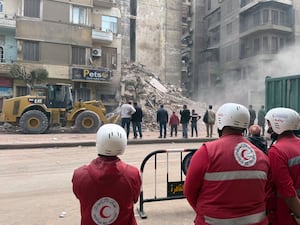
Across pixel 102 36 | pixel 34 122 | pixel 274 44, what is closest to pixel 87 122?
pixel 34 122

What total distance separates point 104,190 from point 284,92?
23.6 ft

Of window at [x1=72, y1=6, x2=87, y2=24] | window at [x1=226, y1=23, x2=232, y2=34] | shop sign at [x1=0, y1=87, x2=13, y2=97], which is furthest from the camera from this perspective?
window at [x1=226, y1=23, x2=232, y2=34]

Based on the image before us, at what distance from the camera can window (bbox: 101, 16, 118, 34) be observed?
3036 centimetres

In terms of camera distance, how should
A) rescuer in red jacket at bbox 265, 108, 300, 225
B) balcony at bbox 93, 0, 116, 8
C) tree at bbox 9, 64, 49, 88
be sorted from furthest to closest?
balcony at bbox 93, 0, 116, 8, tree at bbox 9, 64, 49, 88, rescuer in red jacket at bbox 265, 108, 300, 225

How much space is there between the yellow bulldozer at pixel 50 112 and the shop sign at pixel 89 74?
375 inches

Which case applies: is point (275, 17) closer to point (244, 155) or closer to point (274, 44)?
point (274, 44)

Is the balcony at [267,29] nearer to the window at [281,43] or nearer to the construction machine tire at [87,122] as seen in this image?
the window at [281,43]

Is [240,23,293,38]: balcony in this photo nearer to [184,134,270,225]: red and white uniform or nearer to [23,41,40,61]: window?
[23,41,40,61]: window

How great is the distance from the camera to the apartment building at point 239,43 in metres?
36.3

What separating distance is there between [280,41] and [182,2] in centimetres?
1447

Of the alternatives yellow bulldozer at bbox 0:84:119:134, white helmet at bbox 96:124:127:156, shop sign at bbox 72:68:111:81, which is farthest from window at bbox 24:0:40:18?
white helmet at bbox 96:124:127:156

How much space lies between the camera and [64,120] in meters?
17.0

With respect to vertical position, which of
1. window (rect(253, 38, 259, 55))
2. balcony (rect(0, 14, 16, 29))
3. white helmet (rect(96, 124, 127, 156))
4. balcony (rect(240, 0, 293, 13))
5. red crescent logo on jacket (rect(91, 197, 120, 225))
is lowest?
red crescent logo on jacket (rect(91, 197, 120, 225))

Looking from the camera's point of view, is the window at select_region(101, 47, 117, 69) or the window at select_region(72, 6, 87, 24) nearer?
the window at select_region(72, 6, 87, 24)
